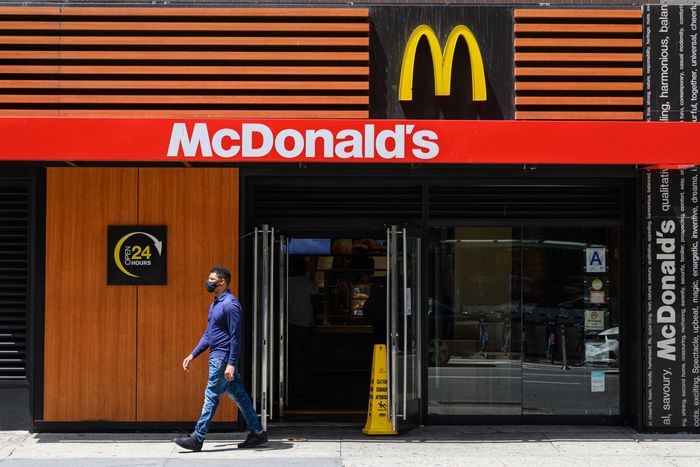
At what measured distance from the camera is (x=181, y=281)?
942cm

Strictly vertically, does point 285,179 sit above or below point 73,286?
above

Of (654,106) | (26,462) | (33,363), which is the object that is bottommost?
(26,462)

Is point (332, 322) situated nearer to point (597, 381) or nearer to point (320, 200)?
point (320, 200)

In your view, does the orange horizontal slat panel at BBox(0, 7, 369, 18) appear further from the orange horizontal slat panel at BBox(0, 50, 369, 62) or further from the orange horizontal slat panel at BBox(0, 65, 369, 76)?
the orange horizontal slat panel at BBox(0, 65, 369, 76)

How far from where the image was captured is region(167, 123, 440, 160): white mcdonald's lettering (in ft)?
27.3

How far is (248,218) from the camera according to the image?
9.62 m

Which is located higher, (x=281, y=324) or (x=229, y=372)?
(x=281, y=324)

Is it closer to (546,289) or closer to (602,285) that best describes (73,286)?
(546,289)

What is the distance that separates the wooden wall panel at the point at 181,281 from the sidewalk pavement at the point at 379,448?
1.42 ft

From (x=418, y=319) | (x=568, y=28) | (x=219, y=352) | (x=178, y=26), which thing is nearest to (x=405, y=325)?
(x=418, y=319)

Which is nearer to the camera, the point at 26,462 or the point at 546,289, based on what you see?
the point at 26,462

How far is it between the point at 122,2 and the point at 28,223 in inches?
102

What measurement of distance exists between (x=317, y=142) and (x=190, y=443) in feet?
10.3

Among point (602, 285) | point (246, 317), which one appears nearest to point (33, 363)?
point (246, 317)
